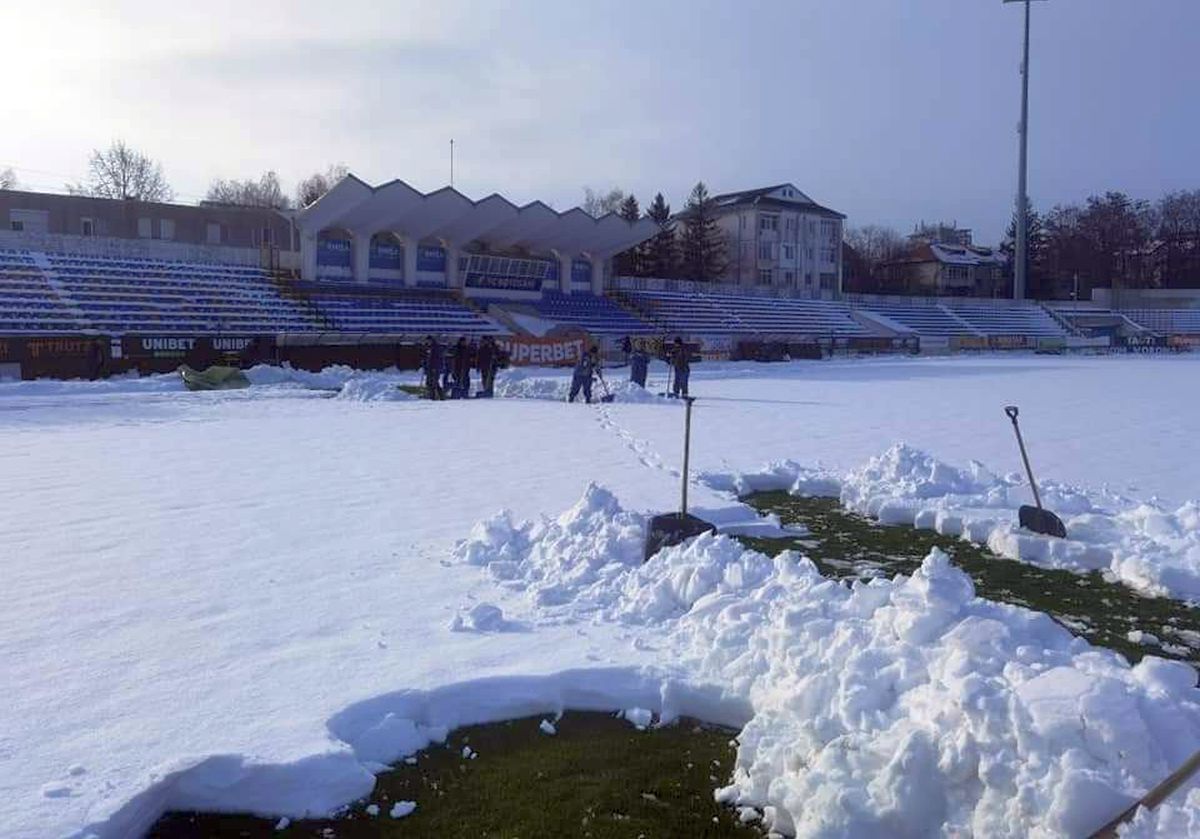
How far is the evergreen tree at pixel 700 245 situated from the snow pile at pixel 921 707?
8132 cm

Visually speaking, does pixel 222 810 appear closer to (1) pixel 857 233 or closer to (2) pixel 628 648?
(2) pixel 628 648

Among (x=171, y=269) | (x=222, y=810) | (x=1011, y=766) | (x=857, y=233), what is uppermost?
(x=857, y=233)

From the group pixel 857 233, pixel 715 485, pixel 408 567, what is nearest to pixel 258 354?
pixel 715 485

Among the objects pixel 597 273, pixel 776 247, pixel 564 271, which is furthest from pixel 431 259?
pixel 776 247

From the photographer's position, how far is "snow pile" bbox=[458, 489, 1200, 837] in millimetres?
3441

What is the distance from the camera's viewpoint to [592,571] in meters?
7.23

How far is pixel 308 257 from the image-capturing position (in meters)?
44.2

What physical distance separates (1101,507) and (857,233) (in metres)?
128

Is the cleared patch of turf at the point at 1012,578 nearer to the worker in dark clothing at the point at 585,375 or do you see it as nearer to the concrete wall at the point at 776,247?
the worker in dark clothing at the point at 585,375

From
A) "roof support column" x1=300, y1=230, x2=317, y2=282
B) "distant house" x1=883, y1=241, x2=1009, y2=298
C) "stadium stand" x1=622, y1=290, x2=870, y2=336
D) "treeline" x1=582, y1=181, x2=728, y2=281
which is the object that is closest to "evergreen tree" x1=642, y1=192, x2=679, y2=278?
"treeline" x1=582, y1=181, x2=728, y2=281

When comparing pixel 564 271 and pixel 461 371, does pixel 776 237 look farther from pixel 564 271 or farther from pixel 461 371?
pixel 461 371

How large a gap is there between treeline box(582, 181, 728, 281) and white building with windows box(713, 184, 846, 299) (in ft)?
6.32

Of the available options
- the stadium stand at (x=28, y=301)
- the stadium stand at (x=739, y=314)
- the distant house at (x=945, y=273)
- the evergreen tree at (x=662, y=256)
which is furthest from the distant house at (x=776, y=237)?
the stadium stand at (x=28, y=301)

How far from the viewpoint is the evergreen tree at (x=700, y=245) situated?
285 feet
